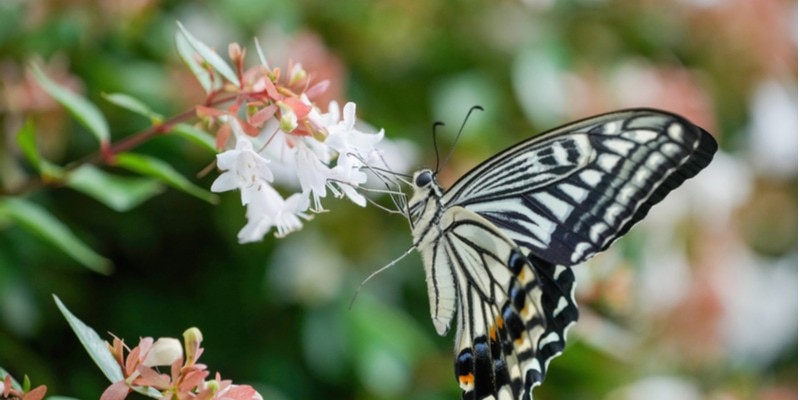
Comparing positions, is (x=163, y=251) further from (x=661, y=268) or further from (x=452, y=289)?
(x=661, y=268)

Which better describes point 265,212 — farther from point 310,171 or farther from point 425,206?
point 425,206

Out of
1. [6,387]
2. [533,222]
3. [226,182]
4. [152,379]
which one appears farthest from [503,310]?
[6,387]

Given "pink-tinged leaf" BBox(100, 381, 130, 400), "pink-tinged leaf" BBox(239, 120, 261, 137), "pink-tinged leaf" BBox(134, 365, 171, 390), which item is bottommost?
"pink-tinged leaf" BBox(100, 381, 130, 400)

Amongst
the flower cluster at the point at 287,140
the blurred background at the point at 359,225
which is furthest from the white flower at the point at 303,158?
the blurred background at the point at 359,225

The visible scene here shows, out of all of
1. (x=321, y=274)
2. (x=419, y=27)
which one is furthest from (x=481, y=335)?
(x=419, y=27)

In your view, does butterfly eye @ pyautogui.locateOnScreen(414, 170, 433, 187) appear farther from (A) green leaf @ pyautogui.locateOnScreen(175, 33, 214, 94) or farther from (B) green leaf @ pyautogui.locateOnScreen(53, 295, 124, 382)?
(B) green leaf @ pyautogui.locateOnScreen(53, 295, 124, 382)

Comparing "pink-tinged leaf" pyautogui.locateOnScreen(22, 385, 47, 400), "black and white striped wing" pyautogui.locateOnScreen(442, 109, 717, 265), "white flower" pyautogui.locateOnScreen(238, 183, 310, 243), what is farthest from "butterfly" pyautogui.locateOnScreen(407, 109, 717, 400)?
"pink-tinged leaf" pyautogui.locateOnScreen(22, 385, 47, 400)
